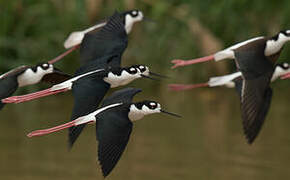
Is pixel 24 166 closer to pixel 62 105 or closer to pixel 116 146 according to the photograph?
pixel 62 105

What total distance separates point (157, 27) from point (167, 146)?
1.55 meters

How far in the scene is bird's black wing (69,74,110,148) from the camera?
14.0ft

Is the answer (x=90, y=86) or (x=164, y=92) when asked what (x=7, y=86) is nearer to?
(x=90, y=86)

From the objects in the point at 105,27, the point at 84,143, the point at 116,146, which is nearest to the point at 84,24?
the point at 84,143

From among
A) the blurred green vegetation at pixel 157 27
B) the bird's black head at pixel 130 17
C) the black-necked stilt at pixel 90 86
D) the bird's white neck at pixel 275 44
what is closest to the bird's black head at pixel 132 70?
the black-necked stilt at pixel 90 86

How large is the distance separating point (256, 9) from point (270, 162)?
6.27 feet

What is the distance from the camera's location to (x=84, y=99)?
4.27 metres

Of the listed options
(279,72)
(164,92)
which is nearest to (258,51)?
(279,72)

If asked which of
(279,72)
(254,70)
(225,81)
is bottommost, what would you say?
(279,72)

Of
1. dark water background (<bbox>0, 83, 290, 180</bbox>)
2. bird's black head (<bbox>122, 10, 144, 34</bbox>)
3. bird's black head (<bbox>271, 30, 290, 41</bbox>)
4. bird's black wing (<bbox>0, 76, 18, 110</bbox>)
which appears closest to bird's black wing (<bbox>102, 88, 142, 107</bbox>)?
bird's black wing (<bbox>0, 76, 18, 110</bbox>)

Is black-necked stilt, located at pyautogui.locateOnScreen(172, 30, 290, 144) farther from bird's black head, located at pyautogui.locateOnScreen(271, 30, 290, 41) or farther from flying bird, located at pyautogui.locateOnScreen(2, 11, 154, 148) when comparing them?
flying bird, located at pyautogui.locateOnScreen(2, 11, 154, 148)

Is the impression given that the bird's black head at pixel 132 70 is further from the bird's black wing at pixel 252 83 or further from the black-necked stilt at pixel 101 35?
the bird's black wing at pixel 252 83

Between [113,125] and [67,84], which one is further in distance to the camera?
[67,84]

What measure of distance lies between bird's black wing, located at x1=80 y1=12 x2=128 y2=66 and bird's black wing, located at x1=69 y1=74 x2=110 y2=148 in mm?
323
